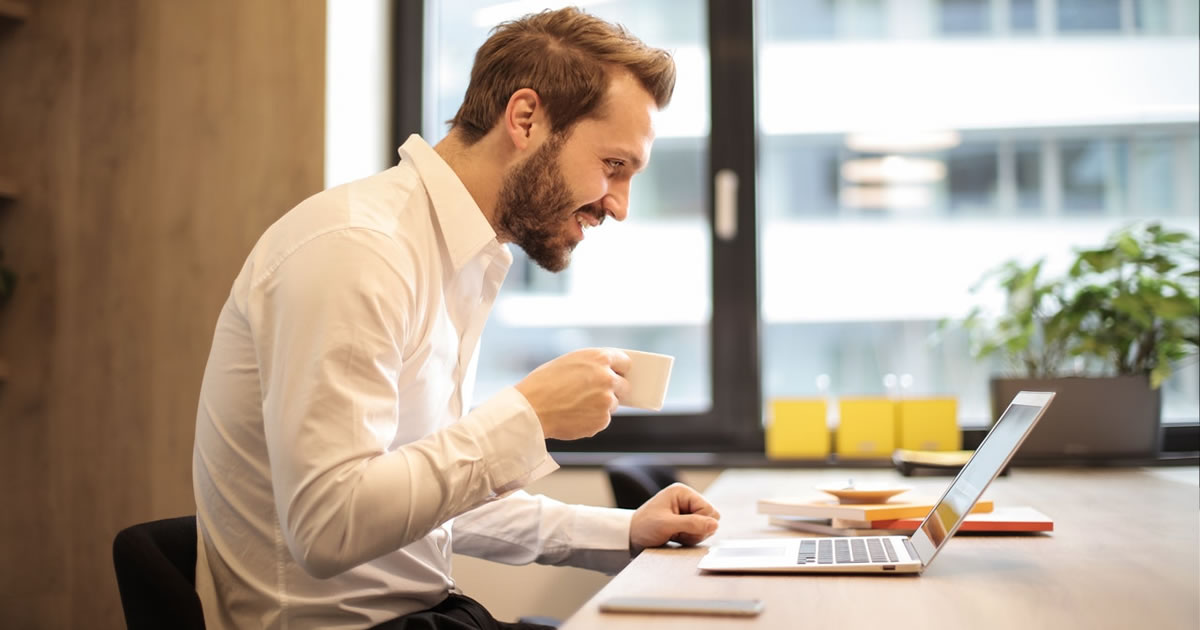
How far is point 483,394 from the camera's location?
302 cm

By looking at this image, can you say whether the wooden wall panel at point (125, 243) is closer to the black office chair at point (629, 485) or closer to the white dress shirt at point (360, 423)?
the black office chair at point (629, 485)

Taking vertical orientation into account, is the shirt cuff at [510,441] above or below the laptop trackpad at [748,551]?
above

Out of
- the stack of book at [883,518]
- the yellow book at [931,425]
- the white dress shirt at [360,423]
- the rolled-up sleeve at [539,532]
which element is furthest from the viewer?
the yellow book at [931,425]

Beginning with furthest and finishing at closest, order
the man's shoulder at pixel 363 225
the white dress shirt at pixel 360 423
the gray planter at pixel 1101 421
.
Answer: the gray planter at pixel 1101 421 < the man's shoulder at pixel 363 225 < the white dress shirt at pixel 360 423

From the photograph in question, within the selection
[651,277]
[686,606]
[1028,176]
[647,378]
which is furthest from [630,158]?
[1028,176]

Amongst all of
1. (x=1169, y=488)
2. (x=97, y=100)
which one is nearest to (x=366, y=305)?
(x=1169, y=488)

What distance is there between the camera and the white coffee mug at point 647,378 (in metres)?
1.22

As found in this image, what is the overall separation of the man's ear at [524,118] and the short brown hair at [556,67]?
14 millimetres

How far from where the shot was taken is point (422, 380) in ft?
4.10

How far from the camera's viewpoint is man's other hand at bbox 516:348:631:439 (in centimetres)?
110

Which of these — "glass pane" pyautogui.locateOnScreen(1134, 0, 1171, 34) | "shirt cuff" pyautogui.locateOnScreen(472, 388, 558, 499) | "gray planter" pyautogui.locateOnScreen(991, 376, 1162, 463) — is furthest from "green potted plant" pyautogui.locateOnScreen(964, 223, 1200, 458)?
"shirt cuff" pyautogui.locateOnScreen(472, 388, 558, 499)

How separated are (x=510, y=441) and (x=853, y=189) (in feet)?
6.92

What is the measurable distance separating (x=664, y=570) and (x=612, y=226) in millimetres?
2031

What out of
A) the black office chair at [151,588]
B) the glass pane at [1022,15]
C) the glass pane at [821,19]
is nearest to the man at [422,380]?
the black office chair at [151,588]
